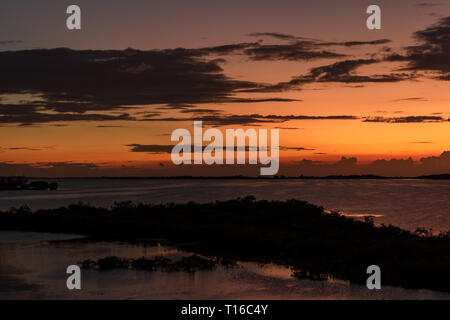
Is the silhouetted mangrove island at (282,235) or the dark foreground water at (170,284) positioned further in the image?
the silhouetted mangrove island at (282,235)

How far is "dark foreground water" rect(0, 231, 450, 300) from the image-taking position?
22.2m

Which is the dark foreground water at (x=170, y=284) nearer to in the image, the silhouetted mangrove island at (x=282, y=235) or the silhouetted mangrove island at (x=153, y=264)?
the silhouetted mangrove island at (x=153, y=264)

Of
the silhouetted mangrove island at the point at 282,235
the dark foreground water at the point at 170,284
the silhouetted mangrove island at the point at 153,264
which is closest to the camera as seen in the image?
the dark foreground water at the point at 170,284

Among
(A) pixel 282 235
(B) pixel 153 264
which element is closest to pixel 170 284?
(B) pixel 153 264

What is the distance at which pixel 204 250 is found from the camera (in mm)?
34406

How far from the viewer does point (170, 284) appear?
24.2m

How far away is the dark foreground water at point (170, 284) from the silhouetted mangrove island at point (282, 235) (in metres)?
1.50

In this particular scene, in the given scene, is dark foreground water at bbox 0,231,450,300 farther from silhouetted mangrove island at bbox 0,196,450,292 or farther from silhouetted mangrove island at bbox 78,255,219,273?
silhouetted mangrove island at bbox 0,196,450,292

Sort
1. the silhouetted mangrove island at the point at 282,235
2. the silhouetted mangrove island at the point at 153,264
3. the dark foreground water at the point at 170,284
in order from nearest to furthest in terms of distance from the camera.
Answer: the dark foreground water at the point at 170,284, the silhouetted mangrove island at the point at 282,235, the silhouetted mangrove island at the point at 153,264

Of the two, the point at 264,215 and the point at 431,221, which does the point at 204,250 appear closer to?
the point at 264,215

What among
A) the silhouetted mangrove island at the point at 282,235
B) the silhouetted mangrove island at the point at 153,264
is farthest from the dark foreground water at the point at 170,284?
the silhouetted mangrove island at the point at 282,235

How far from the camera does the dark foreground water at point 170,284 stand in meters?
22.2

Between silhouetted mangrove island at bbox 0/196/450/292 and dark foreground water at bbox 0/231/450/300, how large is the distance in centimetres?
150
